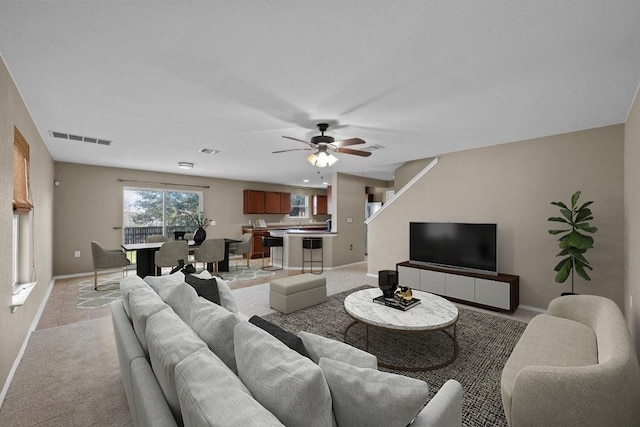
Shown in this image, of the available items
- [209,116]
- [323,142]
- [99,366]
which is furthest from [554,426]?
[209,116]

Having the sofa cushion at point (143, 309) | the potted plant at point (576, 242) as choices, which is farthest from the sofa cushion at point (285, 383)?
the potted plant at point (576, 242)

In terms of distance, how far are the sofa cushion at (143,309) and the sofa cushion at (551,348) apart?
2.13m

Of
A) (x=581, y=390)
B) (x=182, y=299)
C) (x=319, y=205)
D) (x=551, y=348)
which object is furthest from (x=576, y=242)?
(x=319, y=205)

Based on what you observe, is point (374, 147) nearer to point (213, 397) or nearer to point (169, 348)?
point (169, 348)

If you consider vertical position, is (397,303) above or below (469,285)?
above

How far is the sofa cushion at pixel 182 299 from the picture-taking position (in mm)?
1810

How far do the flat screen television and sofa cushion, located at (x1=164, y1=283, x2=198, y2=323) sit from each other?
156 inches

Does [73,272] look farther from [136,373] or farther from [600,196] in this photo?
[600,196]

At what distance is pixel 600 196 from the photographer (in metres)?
3.56

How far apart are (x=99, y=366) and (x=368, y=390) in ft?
9.14

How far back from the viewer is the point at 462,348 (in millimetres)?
2824

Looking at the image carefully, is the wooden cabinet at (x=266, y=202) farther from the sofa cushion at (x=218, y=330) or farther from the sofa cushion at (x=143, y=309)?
the sofa cushion at (x=218, y=330)

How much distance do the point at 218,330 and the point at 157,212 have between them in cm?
701

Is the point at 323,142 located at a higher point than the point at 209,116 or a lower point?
lower
